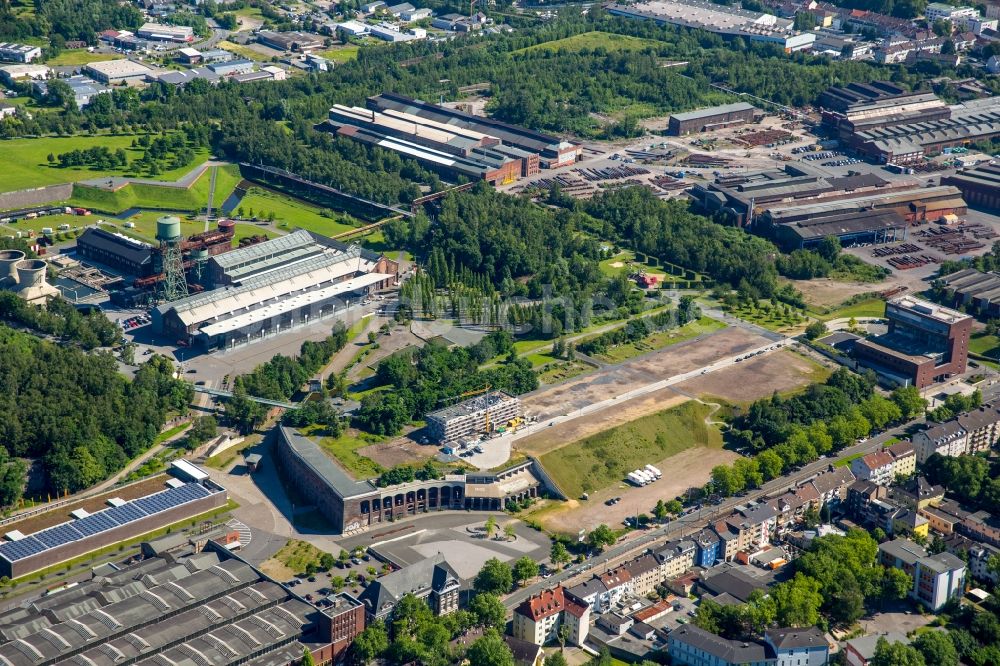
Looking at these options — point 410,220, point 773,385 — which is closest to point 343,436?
point 773,385

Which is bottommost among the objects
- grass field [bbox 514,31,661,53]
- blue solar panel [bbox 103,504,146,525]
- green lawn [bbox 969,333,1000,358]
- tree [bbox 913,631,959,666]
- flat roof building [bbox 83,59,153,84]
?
→ green lawn [bbox 969,333,1000,358]

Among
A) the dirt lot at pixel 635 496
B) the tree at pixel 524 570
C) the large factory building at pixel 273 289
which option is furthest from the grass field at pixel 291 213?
the tree at pixel 524 570

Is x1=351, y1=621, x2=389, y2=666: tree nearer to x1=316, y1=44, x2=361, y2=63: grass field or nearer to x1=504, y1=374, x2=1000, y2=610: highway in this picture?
x1=504, y1=374, x2=1000, y2=610: highway

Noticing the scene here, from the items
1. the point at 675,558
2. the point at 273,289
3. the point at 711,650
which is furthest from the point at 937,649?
the point at 273,289

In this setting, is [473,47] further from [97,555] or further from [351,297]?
[97,555]

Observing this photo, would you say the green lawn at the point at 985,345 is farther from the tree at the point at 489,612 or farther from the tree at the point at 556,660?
the tree at the point at 556,660

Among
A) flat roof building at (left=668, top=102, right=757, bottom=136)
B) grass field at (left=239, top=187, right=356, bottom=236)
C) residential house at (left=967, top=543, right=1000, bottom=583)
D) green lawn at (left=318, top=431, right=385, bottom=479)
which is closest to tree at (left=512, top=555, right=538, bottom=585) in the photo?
green lawn at (left=318, top=431, right=385, bottom=479)
